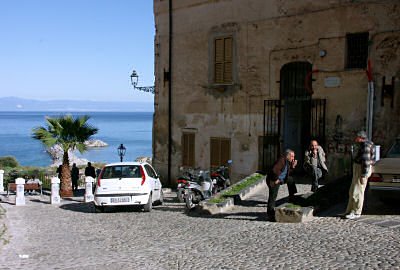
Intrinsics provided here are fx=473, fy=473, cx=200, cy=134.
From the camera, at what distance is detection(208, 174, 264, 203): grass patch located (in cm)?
1289

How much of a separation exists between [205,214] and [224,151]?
7.00m

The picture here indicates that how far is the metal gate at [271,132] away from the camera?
17047 mm

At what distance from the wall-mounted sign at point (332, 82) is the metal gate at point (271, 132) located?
1949 millimetres

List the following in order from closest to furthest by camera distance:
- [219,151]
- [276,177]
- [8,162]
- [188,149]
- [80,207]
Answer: [276,177], [80,207], [219,151], [188,149], [8,162]

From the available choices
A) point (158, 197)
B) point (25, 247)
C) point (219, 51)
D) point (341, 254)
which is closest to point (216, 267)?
point (341, 254)

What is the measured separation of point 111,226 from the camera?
36.5 feet

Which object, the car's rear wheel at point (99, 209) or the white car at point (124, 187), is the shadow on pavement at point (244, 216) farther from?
the car's rear wheel at point (99, 209)

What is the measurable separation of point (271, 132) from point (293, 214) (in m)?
7.39

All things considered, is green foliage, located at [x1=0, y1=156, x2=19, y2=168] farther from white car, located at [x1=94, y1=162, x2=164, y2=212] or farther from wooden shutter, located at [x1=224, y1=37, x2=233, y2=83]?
white car, located at [x1=94, y1=162, x2=164, y2=212]

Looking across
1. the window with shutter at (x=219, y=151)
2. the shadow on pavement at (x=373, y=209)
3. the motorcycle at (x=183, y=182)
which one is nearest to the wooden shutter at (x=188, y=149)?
the window with shutter at (x=219, y=151)

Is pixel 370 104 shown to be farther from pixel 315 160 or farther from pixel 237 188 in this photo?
pixel 237 188

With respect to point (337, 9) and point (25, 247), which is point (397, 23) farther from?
point (25, 247)

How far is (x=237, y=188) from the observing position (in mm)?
14211

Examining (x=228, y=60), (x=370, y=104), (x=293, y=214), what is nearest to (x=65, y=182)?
(x=228, y=60)
